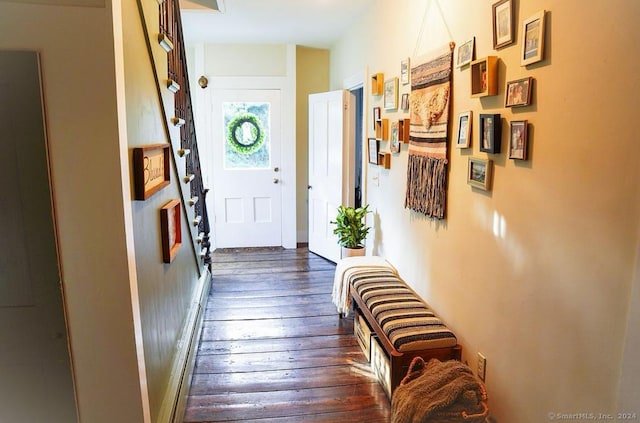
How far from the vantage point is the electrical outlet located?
6.66 feet

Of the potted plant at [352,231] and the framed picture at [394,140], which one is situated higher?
the framed picture at [394,140]

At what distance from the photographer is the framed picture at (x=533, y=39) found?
1.56 m

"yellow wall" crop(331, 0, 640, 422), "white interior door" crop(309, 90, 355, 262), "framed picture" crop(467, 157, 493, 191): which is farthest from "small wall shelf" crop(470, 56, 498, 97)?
"white interior door" crop(309, 90, 355, 262)

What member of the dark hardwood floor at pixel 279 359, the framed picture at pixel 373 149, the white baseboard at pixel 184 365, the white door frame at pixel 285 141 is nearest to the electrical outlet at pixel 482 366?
the dark hardwood floor at pixel 279 359

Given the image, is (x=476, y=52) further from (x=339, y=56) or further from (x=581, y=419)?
(x=339, y=56)

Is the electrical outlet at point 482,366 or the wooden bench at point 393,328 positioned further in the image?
the wooden bench at point 393,328

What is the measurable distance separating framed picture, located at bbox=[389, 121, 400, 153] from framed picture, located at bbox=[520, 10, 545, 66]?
4.82 ft

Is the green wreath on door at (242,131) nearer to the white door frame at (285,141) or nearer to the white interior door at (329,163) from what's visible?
the white door frame at (285,141)

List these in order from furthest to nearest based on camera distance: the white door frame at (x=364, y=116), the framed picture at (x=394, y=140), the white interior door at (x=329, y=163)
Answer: the white interior door at (x=329, y=163) → the white door frame at (x=364, y=116) → the framed picture at (x=394, y=140)

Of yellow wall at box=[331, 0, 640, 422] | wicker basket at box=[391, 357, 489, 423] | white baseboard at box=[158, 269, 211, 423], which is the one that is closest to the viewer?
yellow wall at box=[331, 0, 640, 422]

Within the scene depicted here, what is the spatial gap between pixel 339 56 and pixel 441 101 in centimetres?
282

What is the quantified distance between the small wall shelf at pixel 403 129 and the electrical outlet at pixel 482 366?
1.46 m

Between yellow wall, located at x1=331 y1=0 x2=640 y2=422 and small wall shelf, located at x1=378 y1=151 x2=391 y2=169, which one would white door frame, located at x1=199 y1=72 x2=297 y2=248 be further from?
yellow wall, located at x1=331 y1=0 x2=640 y2=422

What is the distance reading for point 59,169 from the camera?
1277 mm
